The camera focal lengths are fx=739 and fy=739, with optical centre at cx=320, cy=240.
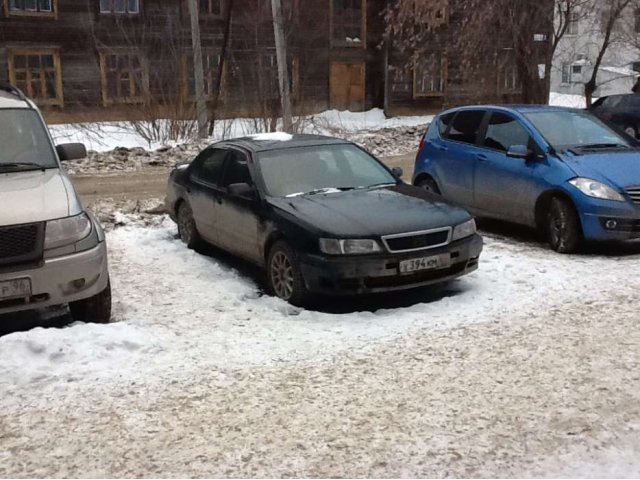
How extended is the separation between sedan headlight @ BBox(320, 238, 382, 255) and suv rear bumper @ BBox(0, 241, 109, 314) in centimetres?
177

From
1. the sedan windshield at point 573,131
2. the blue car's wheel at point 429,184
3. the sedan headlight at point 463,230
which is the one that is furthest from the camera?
the blue car's wheel at point 429,184

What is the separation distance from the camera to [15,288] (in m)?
5.16

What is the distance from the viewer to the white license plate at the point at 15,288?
513 cm

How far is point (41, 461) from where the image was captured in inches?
150

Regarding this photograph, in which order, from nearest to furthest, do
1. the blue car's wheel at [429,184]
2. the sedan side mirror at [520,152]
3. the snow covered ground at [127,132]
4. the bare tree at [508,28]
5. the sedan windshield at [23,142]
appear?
the sedan windshield at [23,142] < the sedan side mirror at [520,152] < the blue car's wheel at [429,184] < the snow covered ground at [127,132] < the bare tree at [508,28]

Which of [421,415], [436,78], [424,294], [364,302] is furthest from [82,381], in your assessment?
[436,78]

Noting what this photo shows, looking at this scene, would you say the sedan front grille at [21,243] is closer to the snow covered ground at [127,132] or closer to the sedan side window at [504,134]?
the sedan side window at [504,134]

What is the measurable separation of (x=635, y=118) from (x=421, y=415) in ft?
64.2

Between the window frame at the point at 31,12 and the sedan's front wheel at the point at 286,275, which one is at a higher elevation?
the window frame at the point at 31,12

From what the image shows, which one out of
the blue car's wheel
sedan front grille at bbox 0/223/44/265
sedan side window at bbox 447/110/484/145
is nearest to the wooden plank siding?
the blue car's wheel

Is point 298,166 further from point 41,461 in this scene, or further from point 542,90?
point 542,90

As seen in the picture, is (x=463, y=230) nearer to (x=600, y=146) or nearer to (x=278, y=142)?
(x=278, y=142)

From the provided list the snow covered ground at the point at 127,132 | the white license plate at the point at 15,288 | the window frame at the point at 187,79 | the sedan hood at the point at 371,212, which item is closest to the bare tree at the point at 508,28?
the snow covered ground at the point at 127,132

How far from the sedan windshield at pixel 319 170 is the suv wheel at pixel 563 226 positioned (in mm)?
1891
